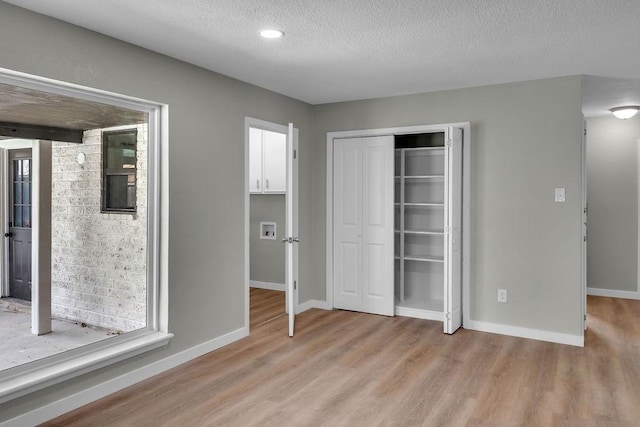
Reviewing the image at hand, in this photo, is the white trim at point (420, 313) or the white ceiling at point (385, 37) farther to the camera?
the white trim at point (420, 313)

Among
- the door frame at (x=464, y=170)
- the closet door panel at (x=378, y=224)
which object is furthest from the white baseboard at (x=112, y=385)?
the door frame at (x=464, y=170)

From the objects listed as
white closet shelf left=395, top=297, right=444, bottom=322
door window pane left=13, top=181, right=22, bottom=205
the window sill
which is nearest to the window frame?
the window sill

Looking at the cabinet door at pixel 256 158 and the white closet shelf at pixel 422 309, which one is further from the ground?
the cabinet door at pixel 256 158

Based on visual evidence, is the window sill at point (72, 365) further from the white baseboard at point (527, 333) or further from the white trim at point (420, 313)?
the white baseboard at point (527, 333)

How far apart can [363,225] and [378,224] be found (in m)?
0.18

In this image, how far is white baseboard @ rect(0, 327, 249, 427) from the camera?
8.68 feet

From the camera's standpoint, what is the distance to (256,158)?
628cm

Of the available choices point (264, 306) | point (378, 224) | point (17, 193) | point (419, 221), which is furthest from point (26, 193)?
point (419, 221)

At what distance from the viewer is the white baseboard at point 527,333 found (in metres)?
4.11

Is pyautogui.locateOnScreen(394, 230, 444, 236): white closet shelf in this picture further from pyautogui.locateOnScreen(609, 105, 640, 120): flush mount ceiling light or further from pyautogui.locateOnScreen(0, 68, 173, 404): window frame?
pyautogui.locateOnScreen(0, 68, 173, 404): window frame

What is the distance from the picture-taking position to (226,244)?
13.4ft

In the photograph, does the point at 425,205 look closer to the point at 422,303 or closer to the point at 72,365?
the point at 422,303

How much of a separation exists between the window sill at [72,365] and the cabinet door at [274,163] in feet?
9.84

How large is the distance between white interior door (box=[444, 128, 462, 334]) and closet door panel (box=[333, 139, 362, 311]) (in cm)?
108
